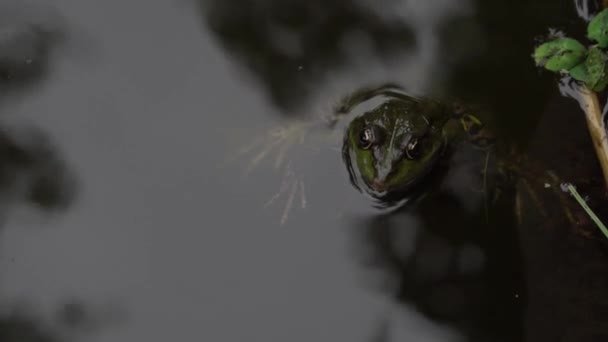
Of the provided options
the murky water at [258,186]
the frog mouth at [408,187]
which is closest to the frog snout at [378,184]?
the frog mouth at [408,187]

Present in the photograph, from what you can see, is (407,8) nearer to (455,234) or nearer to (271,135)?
(271,135)

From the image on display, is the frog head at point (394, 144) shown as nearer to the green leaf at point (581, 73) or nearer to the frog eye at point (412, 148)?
the frog eye at point (412, 148)

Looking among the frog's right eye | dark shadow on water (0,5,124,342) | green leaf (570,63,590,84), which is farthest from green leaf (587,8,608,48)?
dark shadow on water (0,5,124,342)

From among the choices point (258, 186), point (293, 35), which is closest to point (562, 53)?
point (293, 35)

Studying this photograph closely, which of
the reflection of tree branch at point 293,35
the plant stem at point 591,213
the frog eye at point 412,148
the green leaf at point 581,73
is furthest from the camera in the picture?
the reflection of tree branch at point 293,35

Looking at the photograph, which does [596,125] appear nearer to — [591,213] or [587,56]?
[587,56]

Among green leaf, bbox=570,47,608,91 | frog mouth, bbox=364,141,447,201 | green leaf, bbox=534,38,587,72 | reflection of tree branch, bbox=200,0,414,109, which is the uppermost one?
reflection of tree branch, bbox=200,0,414,109

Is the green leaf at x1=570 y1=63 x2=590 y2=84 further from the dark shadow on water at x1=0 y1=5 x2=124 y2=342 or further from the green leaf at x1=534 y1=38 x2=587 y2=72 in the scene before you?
the dark shadow on water at x1=0 y1=5 x2=124 y2=342
